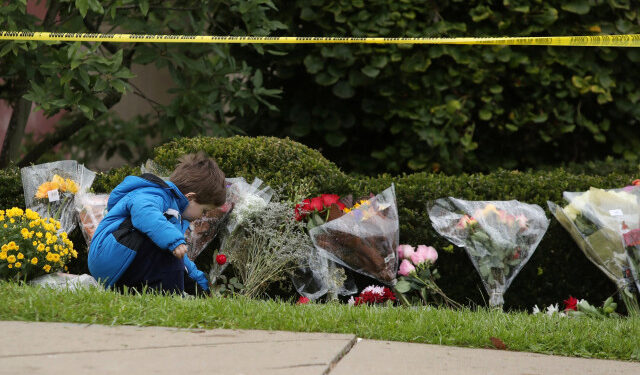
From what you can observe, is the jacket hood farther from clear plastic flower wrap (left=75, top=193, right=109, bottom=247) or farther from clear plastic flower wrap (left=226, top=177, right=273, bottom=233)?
clear plastic flower wrap (left=75, top=193, right=109, bottom=247)

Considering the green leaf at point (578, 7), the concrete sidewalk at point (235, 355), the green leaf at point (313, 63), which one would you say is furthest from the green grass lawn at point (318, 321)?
the green leaf at point (578, 7)

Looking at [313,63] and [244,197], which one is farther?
[313,63]

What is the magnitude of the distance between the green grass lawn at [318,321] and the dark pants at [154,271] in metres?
0.60

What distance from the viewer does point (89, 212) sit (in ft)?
18.0

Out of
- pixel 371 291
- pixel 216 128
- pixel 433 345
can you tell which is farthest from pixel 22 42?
pixel 433 345

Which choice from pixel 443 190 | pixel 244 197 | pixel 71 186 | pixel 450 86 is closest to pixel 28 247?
pixel 71 186

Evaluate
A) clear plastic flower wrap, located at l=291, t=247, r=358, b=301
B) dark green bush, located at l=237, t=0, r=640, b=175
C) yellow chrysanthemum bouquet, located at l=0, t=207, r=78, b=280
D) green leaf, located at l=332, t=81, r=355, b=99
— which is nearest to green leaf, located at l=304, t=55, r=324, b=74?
dark green bush, located at l=237, t=0, r=640, b=175

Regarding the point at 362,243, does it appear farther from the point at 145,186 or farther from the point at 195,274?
the point at 145,186

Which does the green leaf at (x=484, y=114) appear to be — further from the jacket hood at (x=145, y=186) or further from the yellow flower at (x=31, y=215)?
the yellow flower at (x=31, y=215)

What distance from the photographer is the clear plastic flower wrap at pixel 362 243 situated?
5.18m

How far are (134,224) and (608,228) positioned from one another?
2.79 m

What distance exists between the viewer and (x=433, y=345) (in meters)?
3.80

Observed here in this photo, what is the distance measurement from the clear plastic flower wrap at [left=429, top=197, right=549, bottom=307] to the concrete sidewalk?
4.64 ft

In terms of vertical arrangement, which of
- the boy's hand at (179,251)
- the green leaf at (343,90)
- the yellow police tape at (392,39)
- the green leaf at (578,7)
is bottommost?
the boy's hand at (179,251)
